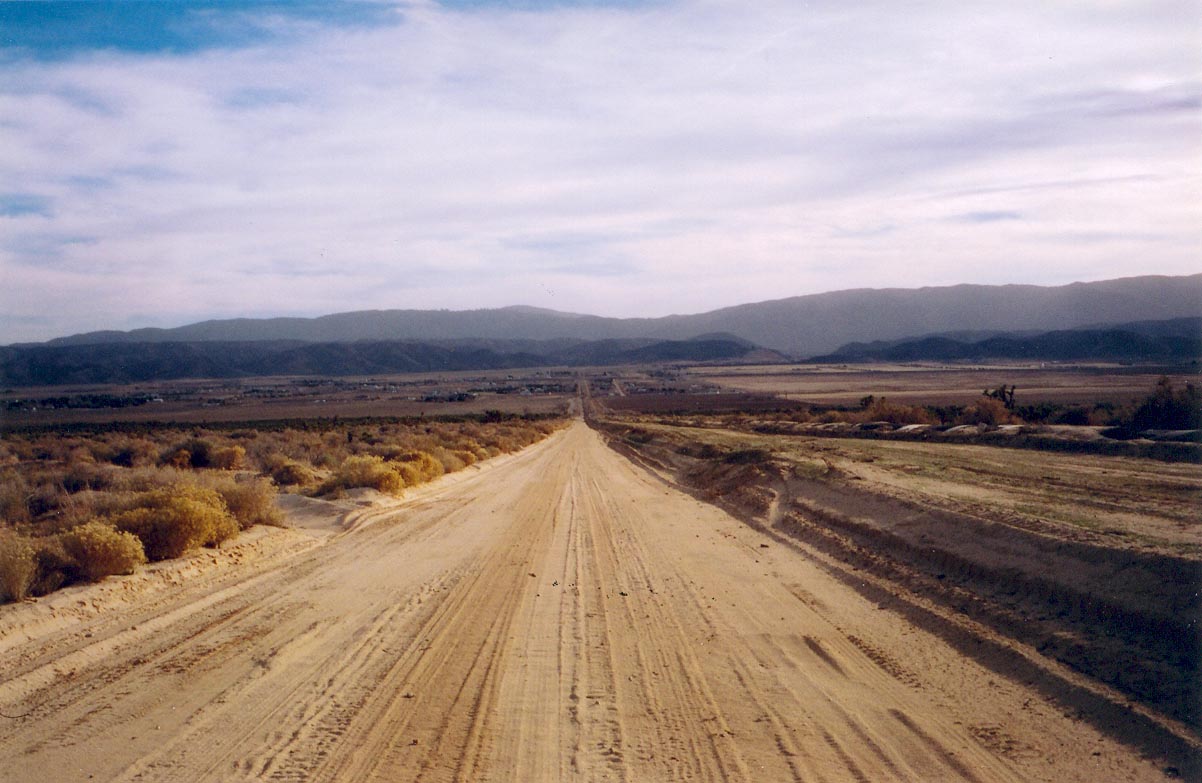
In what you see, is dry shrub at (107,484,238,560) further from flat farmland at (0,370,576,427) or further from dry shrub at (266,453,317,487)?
flat farmland at (0,370,576,427)

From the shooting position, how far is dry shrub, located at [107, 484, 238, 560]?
1227 cm

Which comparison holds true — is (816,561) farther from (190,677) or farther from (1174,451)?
(1174,451)

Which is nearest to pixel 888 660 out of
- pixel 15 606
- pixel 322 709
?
pixel 322 709

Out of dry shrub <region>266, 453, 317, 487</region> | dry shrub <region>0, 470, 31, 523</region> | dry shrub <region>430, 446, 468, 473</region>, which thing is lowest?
dry shrub <region>430, 446, 468, 473</region>

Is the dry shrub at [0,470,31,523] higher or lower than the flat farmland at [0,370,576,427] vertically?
higher

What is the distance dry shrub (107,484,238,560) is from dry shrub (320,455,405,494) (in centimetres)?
756

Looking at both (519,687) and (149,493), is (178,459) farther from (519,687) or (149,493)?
(519,687)

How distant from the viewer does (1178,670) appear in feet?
21.8

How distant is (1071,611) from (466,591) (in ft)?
24.1

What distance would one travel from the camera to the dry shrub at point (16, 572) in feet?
30.9

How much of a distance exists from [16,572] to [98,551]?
123 centimetres

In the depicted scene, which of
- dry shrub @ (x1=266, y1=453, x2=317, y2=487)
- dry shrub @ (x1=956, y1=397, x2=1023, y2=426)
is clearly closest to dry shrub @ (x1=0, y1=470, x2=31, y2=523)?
dry shrub @ (x1=266, y1=453, x2=317, y2=487)

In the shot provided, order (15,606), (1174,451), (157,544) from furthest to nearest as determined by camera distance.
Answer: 1. (1174,451)
2. (157,544)
3. (15,606)

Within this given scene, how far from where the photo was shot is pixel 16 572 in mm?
9461
